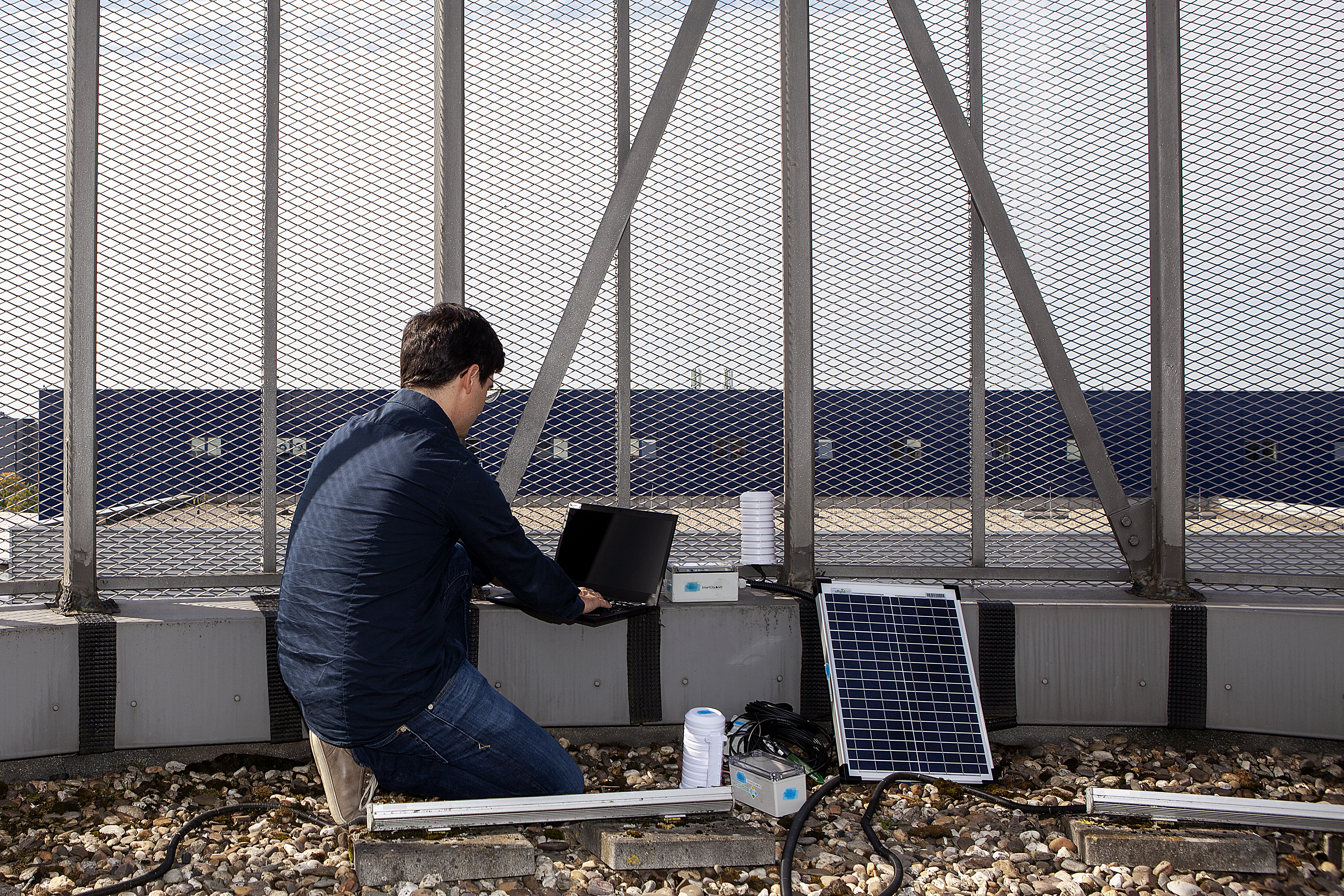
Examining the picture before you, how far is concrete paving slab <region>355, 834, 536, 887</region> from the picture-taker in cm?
228

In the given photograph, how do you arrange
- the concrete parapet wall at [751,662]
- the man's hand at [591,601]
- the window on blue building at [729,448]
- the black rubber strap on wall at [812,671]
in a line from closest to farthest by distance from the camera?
the man's hand at [591,601], the concrete parapet wall at [751,662], the black rubber strap on wall at [812,671], the window on blue building at [729,448]

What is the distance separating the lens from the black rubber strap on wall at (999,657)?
134 inches

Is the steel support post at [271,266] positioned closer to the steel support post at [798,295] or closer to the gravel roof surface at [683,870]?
the gravel roof surface at [683,870]

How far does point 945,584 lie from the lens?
3.81 metres

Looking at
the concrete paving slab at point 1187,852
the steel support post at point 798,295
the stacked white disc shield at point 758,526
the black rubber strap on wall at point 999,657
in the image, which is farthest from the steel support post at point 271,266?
the concrete paving slab at point 1187,852

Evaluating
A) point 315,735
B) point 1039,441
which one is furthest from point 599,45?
point 315,735

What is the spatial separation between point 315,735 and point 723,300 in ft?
7.48

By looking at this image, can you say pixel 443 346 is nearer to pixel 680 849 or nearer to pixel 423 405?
pixel 423 405

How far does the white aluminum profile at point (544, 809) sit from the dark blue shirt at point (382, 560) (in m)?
0.23

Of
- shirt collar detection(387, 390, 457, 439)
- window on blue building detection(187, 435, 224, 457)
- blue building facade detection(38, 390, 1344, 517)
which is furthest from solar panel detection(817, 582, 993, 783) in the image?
window on blue building detection(187, 435, 224, 457)

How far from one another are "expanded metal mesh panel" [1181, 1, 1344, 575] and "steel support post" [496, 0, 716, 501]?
83.3 inches

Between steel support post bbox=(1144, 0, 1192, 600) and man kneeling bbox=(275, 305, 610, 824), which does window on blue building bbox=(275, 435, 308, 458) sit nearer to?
man kneeling bbox=(275, 305, 610, 824)

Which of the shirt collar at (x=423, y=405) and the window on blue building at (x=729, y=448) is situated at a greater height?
the shirt collar at (x=423, y=405)

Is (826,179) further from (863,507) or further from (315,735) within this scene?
(315,735)
